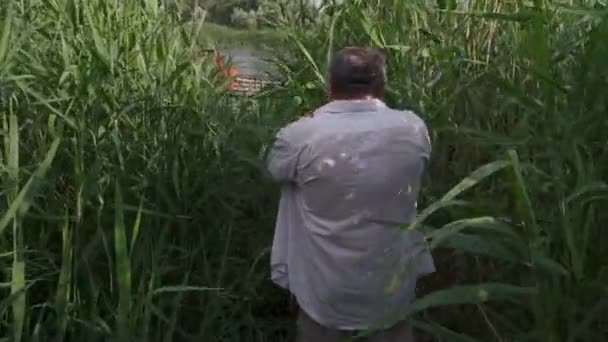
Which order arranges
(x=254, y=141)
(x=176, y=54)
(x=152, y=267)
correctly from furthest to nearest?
(x=176, y=54) → (x=254, y=141) → (x=152, y=267)

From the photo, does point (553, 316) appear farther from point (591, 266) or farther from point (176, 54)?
point (176, 54)

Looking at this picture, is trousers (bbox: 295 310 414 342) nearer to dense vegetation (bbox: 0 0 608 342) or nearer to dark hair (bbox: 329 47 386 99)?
dense vegetation (bbox: 0 0 608 342)

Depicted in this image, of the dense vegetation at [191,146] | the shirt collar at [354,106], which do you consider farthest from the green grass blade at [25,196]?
the shirt collar at [354,106]

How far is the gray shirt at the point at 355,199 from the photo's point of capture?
2.78 metres

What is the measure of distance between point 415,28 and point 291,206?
42.7 inches

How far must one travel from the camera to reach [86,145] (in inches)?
136

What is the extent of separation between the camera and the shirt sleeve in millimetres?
2844

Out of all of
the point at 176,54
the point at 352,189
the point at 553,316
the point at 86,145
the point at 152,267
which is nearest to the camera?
the point at 553,316

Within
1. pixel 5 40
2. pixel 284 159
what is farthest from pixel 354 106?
pixel 5 40

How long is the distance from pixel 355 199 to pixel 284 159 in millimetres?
223

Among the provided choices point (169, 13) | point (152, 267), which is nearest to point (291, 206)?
point (152, 267)

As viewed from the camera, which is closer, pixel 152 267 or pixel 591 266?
pixel 591 266

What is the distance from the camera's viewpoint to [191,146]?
11.9 feet

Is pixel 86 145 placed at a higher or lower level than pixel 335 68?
lower
